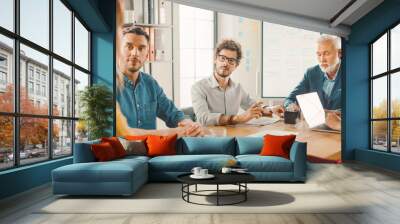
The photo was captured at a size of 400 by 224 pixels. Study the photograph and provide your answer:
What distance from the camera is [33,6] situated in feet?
19.3

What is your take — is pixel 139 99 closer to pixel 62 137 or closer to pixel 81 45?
pixel 81 45

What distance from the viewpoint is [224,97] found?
9008mm

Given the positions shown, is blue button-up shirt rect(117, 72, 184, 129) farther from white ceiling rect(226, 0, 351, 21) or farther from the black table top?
the black table top

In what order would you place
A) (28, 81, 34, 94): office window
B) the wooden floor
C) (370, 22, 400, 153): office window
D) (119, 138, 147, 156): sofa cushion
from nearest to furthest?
the wooden floor < (28, 81, 34, 94): office window < (119, 138, 147, 156): sofa cushion < (370, 22, 400, 153): office window

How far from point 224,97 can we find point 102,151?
388cm

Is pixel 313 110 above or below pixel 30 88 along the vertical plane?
below

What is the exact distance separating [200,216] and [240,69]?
18.4 ft

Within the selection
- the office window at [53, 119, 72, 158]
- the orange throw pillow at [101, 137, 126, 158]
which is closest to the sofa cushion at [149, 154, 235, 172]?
the orange throw pillow at [101, 137, 126, 158]

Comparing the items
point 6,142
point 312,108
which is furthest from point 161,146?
point 312,108

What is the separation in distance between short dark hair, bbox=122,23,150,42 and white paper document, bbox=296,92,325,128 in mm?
3938

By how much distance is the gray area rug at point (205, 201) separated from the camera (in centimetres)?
428

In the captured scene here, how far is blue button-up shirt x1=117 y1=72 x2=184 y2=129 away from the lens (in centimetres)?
895

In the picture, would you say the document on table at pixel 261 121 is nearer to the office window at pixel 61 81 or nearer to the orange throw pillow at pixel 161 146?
the orange throw pillow at pixel 161 146

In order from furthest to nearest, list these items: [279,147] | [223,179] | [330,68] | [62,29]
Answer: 1. [330,68]
2. [62,29]
3. [279,147]
4. [223,179]
